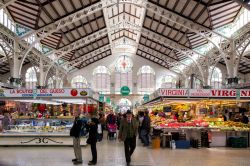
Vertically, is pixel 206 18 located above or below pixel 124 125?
above

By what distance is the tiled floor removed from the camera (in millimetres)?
9578

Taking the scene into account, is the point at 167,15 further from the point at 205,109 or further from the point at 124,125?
the point at 124,125

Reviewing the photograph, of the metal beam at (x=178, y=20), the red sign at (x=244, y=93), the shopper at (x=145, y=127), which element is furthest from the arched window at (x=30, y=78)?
the red sign at (x=244, y=93)

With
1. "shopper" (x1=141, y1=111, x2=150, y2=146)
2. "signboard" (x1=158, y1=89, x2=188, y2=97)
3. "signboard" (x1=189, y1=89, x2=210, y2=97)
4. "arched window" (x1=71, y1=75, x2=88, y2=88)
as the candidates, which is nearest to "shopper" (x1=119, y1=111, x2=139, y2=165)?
"shopper" (x1=141, y1=111, x2=150, y2=146)

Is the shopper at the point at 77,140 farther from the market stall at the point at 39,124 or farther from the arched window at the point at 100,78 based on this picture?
the arched window at the point at 100,78

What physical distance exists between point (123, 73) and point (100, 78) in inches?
133

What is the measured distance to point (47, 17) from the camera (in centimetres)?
2319

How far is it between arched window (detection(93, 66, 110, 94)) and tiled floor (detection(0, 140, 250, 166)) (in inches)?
1396

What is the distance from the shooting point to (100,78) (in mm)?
48312


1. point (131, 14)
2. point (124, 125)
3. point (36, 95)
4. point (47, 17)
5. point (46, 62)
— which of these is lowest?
point (124, 125)

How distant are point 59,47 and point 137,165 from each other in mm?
24135

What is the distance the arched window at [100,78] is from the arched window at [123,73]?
4.73 ft

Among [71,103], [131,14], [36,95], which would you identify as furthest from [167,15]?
[36,95]

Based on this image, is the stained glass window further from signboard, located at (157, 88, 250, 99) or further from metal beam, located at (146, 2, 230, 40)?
signboard, located at (157, 88, 250, 99)
